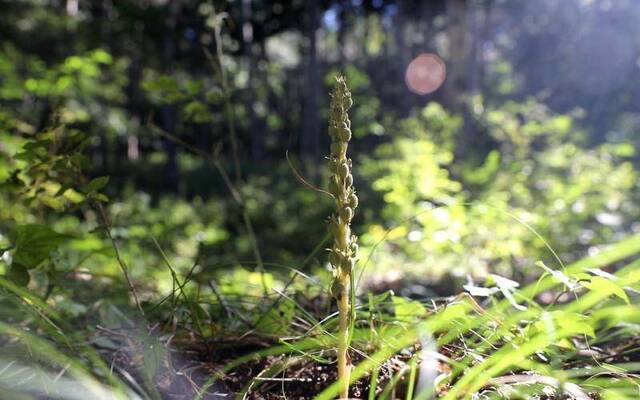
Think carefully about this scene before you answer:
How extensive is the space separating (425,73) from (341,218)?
79.3ft

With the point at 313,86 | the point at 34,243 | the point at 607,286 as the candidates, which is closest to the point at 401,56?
the point at 313,86

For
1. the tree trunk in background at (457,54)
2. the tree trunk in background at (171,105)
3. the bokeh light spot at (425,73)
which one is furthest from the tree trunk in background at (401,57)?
the tree trunk in background at (457,54)

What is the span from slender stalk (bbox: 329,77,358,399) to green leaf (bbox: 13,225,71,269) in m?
0.61

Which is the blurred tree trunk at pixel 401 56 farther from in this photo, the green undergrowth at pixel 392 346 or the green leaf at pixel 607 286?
the green leaf at pixel 607 286

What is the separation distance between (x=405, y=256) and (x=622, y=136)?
2.96 meters

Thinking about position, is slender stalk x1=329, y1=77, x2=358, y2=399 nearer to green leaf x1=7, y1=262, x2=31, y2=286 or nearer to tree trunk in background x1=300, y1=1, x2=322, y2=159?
green leaf x1=7, y1=262, x2=31, y2=286

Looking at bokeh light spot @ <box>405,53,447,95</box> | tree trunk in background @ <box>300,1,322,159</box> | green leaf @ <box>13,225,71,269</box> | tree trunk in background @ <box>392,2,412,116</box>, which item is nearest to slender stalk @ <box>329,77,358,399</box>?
green leaf @ <box>13,225,71,269</box>

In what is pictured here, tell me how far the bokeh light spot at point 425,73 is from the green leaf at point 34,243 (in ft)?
65.6

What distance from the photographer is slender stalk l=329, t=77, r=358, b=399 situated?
2.23ft

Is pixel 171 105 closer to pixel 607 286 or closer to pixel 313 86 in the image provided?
pixel 313 86

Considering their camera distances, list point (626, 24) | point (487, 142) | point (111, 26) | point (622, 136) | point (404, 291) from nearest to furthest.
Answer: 1. point (404, 291)
2. point (622, 136)
3. point (487, 142)
4. point (111, 26)
5. point (626, 24)

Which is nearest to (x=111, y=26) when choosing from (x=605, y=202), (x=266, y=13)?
(x=266, y=13)

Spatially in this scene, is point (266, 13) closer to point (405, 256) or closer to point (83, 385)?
point (405, 256)

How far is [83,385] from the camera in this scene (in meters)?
0.72
